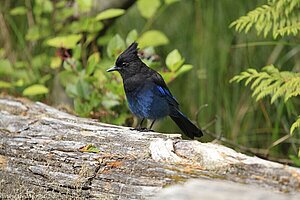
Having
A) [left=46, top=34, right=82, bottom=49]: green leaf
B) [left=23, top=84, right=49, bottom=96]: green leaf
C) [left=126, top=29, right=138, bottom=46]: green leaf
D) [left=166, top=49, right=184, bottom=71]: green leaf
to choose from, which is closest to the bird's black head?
[left=166, top=49, right=184, bottom=71]: green leaf

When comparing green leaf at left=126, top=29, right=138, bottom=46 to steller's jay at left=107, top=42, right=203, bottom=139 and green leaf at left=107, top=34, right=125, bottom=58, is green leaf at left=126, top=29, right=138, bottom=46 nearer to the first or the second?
green leaf at left=107, top=34, right=125, bottom=58

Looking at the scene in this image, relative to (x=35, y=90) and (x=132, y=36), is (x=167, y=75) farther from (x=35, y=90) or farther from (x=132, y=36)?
(x=35, y=90)

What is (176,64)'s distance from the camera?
415cm

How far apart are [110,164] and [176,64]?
138 cm

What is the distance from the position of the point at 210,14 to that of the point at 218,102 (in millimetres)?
670

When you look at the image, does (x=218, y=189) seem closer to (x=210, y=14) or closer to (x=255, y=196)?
(x=255, y=196)

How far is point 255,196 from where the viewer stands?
2160mm

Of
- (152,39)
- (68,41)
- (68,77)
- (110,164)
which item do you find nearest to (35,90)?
(68,77)

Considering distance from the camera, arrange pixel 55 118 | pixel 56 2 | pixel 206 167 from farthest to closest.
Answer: pixel 56 2 → pixel 55 118 → pixel 206 167

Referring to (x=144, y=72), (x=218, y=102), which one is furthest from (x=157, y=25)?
(x=144, y=72)

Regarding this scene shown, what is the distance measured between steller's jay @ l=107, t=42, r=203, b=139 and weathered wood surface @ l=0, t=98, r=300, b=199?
42 cm

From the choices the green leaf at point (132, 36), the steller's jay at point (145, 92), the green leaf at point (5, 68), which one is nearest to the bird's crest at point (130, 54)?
the steller's jay at point (145, 92)

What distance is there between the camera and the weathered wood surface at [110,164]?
99.6 inches

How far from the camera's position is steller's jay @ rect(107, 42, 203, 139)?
Answer: 12.8ft
